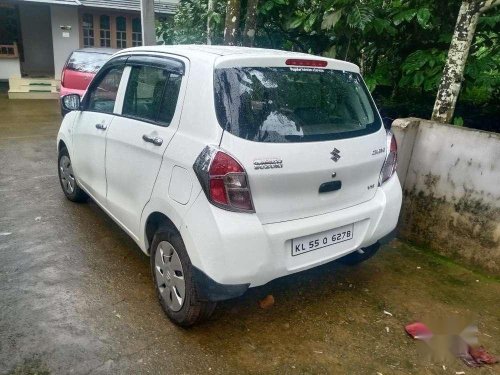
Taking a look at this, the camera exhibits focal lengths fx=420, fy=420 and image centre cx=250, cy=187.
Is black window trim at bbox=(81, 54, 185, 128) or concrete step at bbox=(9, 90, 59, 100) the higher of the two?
black window trim at bbox=(81, 54, 185, 128)

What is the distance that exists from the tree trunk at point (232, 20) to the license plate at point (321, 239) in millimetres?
4188

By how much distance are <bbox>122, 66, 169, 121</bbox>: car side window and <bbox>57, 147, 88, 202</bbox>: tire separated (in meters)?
1.66

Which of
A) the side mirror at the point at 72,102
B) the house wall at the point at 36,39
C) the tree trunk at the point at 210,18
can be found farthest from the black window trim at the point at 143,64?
the house wall at the point at 36,39

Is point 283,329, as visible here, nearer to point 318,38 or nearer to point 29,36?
point 318,38

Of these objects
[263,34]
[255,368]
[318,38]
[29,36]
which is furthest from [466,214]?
[29,36]

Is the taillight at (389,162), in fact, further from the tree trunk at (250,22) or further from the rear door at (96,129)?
the tree trunk at (250,22)

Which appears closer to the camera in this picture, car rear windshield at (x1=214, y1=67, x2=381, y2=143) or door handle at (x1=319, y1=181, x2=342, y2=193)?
car rear windshield at (x1=214, y1=67, x2=381, y2=143)

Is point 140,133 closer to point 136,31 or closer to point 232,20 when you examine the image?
point 232,20

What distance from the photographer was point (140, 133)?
9.88 ft

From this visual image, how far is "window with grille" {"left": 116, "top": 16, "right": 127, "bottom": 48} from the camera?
15.4 metres

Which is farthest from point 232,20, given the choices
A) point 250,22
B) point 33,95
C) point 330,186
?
point 33,95

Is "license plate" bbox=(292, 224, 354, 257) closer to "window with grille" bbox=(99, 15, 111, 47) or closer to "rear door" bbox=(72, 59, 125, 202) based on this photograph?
"rear door" bbox=(72, 59, 125, 202)

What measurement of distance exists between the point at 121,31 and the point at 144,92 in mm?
13922

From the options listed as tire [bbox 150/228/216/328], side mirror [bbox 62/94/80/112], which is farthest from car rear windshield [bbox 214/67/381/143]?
side mirror [bbox 62/94/80/112]
